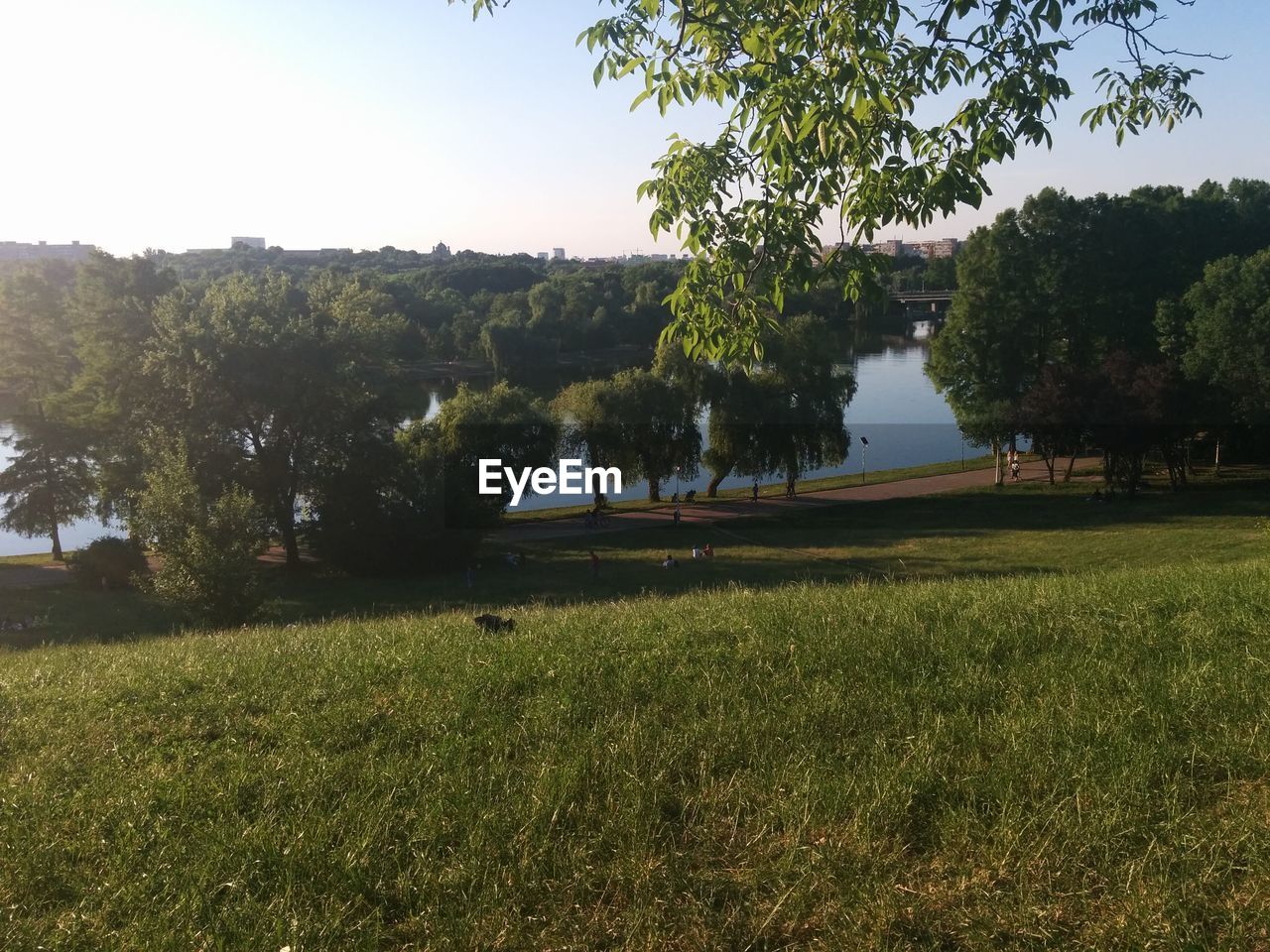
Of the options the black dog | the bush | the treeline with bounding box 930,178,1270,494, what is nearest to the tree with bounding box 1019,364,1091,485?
the treeline with bounding box 930,178,1270,494

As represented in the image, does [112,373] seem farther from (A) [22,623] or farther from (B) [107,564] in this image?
(A) [22,623]

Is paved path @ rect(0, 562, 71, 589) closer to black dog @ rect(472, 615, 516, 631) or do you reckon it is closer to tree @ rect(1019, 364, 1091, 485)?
black dog @ rect(472, 615, 516, 631)

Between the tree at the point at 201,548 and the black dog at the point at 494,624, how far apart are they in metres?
10.5

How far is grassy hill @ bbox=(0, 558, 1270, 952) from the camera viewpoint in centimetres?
316

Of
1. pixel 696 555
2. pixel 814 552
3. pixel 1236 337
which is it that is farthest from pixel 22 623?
pixel 1236 337

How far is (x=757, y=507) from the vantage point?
3597cm

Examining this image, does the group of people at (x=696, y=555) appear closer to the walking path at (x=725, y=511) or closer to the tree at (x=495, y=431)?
the walking path at (x=725, y=511)

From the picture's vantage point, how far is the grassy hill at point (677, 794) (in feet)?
10.4

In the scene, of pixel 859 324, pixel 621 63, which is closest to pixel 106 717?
pixel 621 63

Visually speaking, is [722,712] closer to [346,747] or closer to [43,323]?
[346,747]

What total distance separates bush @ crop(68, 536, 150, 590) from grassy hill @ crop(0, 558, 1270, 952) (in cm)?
2311

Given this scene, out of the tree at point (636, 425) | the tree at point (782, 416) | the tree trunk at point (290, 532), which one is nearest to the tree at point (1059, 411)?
the tree at point (782, 416)

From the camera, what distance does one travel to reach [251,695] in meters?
5.41

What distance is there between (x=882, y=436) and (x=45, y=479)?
Result: 126ft
